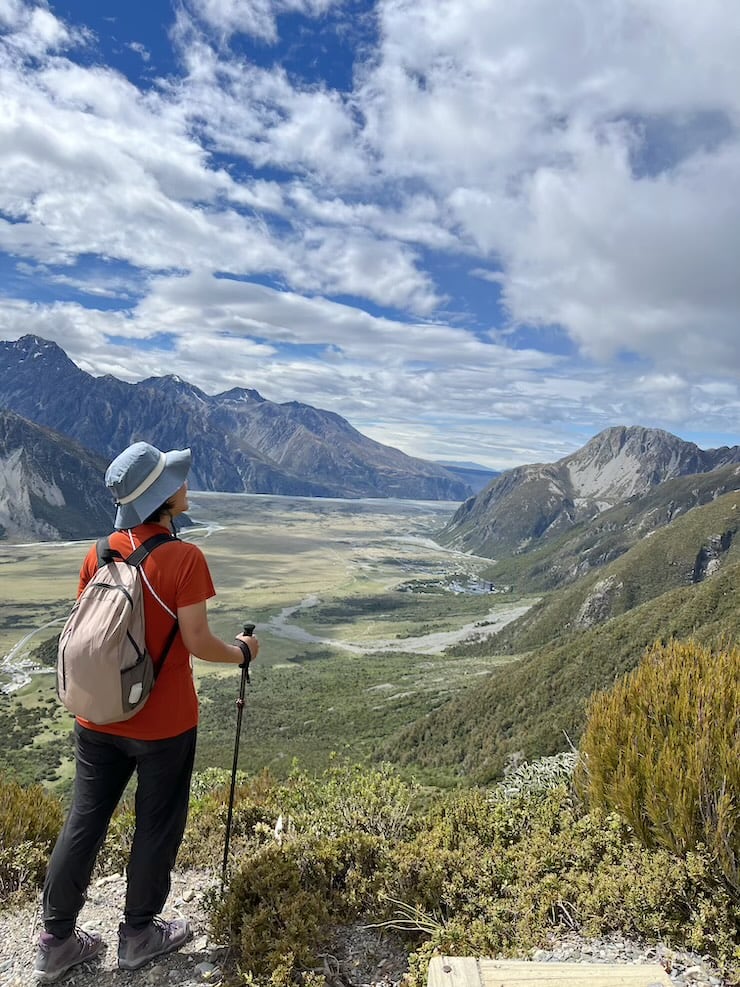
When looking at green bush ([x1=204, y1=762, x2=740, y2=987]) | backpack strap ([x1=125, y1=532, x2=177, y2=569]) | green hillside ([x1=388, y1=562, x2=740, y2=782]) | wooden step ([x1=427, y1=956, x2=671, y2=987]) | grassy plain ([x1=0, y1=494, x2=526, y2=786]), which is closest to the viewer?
wooden step ([x1=427, y1=956, x2=671, y2=987])

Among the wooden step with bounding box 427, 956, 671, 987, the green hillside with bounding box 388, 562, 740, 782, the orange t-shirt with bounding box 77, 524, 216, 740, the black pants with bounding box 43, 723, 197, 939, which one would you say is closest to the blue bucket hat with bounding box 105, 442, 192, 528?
the orange t-shirt with bounding box 77, 524, 216, 740

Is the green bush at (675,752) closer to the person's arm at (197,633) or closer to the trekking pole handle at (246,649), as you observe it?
the trekking pole handle at (246,649)

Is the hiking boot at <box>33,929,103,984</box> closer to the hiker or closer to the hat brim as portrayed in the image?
the hiker

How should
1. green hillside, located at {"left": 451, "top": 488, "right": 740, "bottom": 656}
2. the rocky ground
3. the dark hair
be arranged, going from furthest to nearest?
green hillside, located at {"left": 451, "top": 488, "right": 740, "bottom": 656} < the dark hair < the rocky ground

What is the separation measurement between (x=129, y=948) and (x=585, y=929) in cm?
283

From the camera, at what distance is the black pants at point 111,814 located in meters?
3.65

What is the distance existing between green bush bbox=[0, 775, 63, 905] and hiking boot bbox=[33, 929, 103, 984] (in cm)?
90

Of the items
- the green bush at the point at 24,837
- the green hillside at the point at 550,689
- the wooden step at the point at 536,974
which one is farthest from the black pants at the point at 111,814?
the green hillside at the point at 550,689

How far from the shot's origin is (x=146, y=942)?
149 inches

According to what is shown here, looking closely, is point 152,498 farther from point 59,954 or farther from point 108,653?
point 59,954

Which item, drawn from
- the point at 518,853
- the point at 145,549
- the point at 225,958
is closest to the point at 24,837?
the point at 225,958

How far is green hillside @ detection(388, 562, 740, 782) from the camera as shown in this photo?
42.8m

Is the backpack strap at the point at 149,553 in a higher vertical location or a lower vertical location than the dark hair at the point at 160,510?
lower

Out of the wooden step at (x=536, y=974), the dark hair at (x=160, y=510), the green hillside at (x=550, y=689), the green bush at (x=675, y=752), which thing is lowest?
the green hillside at (x=550, y=689)
